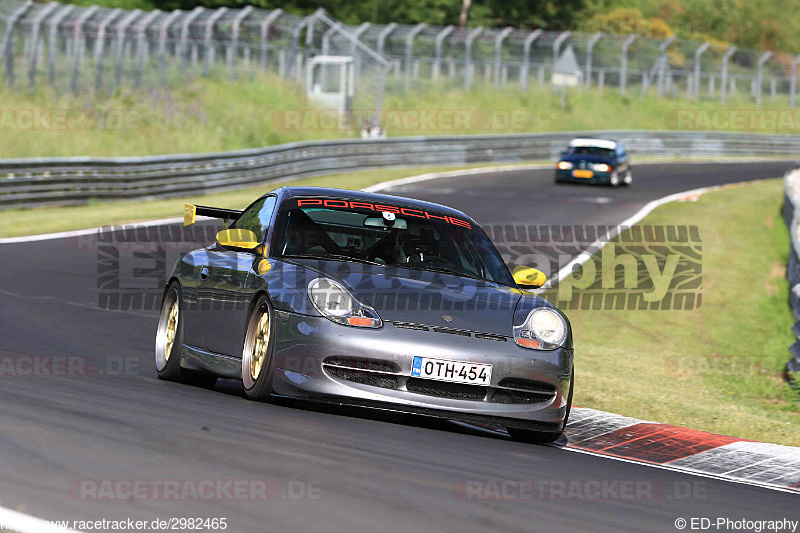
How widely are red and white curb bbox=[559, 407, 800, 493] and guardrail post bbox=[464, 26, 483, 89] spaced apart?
36.9 m

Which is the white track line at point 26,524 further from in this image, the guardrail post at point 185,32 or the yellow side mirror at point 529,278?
the guardrail post at point 185,32

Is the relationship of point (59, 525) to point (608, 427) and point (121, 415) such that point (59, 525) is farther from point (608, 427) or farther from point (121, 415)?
point (608, 427)

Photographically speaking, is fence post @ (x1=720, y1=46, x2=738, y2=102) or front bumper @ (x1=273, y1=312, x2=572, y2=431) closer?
front bumper @ (x1=273, y1=312, x2=572, y2=431)

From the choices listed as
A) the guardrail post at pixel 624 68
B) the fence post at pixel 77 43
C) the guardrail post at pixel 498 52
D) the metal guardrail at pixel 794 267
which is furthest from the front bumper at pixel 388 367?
the guardrail post at pixel 624 68

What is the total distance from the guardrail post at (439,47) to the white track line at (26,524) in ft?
131

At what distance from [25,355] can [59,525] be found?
522 centimetres

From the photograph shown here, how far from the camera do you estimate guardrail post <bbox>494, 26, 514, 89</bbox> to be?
46191 millimetres

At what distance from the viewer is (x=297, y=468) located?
210 inches

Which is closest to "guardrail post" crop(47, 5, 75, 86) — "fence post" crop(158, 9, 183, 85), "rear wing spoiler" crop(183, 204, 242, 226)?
"fence post" crop(158, 9, 183, 85)

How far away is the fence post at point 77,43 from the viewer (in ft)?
101

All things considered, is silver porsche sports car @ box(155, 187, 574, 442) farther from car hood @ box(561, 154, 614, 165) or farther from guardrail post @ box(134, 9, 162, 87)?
car hood @ box(561, 154, 614, 165)

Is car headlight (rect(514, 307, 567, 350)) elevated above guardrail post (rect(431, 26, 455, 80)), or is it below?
below

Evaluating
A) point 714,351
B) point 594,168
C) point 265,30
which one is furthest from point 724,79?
→ point 714,351

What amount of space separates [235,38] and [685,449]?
102 feet
